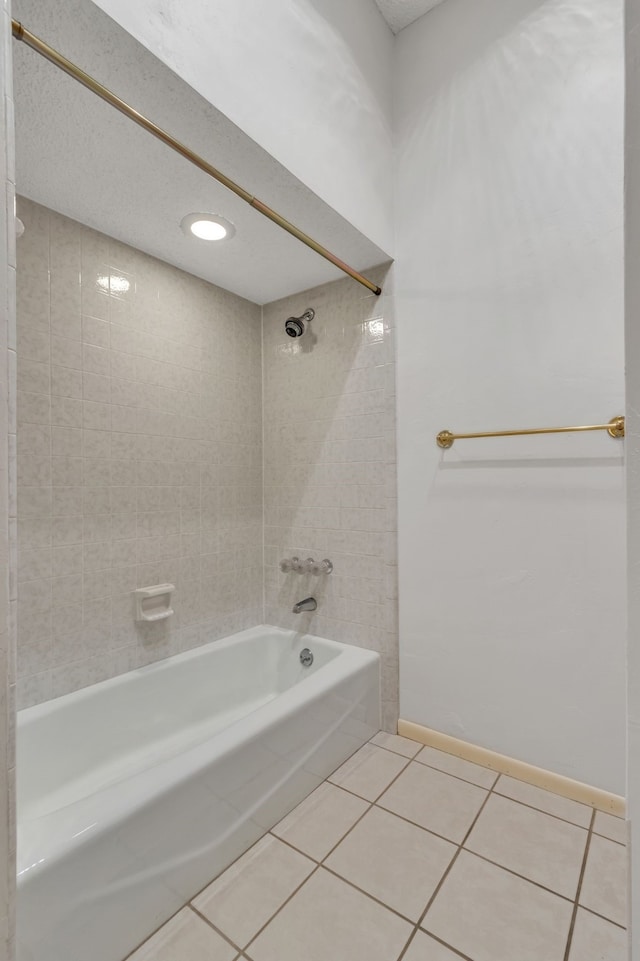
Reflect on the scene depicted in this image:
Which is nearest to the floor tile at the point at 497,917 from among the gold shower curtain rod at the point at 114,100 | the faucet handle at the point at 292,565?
the faucet handle at the point at 292,565

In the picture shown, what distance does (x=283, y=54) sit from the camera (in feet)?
4.46

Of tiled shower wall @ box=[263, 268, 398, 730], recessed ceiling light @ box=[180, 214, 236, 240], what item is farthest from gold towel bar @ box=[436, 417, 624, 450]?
recessed ceiling light @ box=[180, 214, 236, 240]

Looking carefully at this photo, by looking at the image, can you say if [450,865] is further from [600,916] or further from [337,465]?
[337,465]

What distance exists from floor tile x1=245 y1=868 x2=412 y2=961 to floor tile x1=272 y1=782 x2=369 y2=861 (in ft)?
0.46

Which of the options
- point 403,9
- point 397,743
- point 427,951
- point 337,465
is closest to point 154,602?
point 337,465

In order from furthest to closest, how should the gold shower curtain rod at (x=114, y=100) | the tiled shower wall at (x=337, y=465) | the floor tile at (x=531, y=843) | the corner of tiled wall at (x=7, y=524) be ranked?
the tiled shower wall at (x=337, y=465) → the floor tile at (x=531, y=843) → the gold shower curtain rod at (x=114, y=100) → the corner of tiled wall at (x=7, y=524)

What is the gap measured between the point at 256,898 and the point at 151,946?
0.85 feet

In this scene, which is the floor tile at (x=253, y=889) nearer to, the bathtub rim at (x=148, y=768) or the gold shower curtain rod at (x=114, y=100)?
the bathtub rim at (x=148, y=768)

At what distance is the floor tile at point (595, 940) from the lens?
3.39 ft

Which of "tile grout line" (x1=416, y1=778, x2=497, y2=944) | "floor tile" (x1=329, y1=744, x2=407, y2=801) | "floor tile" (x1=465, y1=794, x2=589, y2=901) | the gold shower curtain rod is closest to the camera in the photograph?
the gold shower curtain rod

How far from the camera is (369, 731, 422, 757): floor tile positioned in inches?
72.2

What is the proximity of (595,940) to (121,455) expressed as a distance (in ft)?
6.59

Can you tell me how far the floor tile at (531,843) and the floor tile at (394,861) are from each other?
0.13 meters

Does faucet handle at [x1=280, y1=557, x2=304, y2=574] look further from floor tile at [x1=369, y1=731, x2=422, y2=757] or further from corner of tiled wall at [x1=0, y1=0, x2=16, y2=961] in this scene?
corner of tiled wall at [x1=0, y1=0, x2=16, y2=961]
